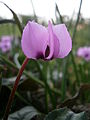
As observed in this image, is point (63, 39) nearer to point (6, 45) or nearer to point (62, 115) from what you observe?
point (62, 115)

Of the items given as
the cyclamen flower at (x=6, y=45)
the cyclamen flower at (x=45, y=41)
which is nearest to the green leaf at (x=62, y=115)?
the cyclamen flower at (x=45, y=41)

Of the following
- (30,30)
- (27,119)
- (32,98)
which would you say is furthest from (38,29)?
(32,98)

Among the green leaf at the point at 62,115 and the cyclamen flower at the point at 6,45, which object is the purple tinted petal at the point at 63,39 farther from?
the cyclamen flower at the point at 6,45

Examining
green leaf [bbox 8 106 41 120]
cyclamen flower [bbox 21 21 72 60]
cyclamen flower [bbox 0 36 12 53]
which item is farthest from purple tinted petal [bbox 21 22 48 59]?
cyclamen flower [bbox 0 36 12 53]

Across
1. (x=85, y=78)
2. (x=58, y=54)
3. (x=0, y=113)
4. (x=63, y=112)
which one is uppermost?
(x=58, y=54)

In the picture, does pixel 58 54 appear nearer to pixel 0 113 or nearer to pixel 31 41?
pixel 31 41

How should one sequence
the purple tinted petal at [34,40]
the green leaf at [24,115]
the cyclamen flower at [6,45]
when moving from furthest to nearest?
the cyclamen flower at [6,45] → the green leaf at [24,115] → the purple tinted petal at [34,40]

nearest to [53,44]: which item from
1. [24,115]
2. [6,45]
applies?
[24,115]

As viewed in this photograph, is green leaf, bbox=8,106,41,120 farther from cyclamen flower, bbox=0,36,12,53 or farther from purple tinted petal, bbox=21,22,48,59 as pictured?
cyclamen flower, bbox=0,36,12,53
